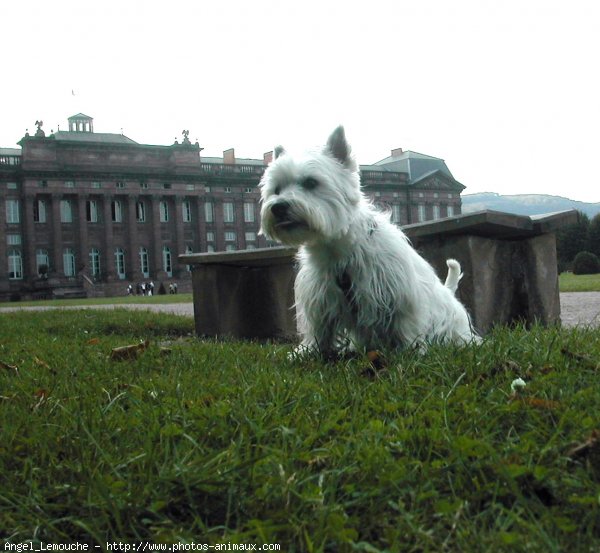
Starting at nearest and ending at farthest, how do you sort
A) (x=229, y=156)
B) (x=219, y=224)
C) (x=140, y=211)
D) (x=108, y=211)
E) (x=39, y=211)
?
(x=39, y=211) < (x=108, y=211) < (x=140, y=211) < (x=219, y=224) < (x=229, y=156)

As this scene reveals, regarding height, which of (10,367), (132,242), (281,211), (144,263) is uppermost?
(132,242)

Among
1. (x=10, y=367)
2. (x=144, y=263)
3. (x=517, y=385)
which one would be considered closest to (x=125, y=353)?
(x=10, y=367)

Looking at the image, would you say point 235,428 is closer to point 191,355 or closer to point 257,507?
point 257,507

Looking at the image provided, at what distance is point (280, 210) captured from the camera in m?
3.99

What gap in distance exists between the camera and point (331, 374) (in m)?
3.42

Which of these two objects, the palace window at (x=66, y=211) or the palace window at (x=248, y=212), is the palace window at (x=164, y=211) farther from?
the palace window at (x=66, y=211)

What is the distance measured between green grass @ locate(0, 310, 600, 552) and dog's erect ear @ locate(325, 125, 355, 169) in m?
1.57

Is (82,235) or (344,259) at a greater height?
(82,235)

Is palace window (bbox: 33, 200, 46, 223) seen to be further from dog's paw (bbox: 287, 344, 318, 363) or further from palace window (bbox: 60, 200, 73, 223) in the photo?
dog's paw (bbox: 287, 344, 318, 363)

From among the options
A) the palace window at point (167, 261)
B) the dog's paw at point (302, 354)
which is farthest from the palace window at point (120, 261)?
the dog's paw at point (302, 354)

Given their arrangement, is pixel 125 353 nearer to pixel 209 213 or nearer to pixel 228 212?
pixel 209 213

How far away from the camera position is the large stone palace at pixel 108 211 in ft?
231

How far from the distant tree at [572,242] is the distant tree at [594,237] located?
0.81 ft

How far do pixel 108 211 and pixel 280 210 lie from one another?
242 feet
